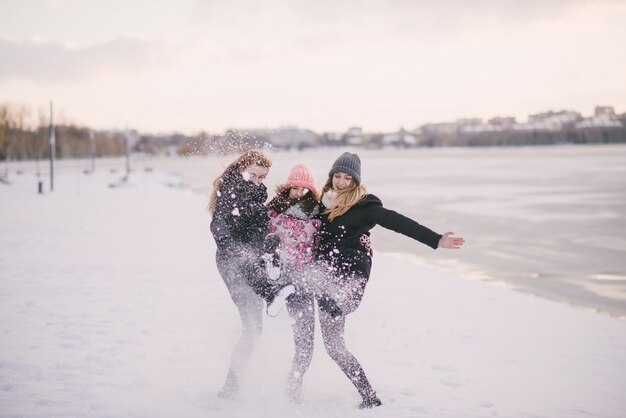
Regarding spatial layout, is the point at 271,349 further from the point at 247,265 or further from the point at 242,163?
the point at 242,163

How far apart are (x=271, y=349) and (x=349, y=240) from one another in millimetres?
1970

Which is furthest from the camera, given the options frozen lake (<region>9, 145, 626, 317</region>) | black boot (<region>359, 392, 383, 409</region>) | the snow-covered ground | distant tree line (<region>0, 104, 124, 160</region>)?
distant tree line (<region>0, 104, 124, 160</region>)

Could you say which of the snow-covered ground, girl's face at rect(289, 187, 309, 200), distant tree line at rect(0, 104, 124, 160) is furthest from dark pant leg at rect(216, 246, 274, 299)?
distant tree line at rect(0, 104, 124, 160)

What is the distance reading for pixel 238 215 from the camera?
3.80 metres

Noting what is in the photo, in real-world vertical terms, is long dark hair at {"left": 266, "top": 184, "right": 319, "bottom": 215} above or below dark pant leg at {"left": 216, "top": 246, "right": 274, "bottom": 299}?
above

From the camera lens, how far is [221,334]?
5.72 m

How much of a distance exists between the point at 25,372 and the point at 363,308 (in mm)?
3831

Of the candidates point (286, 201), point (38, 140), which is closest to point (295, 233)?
point (286, 201)

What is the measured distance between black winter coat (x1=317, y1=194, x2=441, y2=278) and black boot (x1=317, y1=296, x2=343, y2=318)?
21 centimetres

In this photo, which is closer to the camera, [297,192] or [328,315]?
[328,315]

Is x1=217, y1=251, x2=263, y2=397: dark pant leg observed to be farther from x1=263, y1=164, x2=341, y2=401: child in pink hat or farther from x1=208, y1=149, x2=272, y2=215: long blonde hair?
x1=208, y1=149, x2=272, y2=215: long blonde hair

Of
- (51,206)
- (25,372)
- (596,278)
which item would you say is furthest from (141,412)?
(51,206)

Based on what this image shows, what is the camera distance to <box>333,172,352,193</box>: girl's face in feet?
12.7

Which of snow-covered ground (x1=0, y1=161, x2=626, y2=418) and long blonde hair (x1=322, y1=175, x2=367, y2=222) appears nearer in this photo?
long blonde hair (x1=322, y1=175, x2=367, y2=222)
